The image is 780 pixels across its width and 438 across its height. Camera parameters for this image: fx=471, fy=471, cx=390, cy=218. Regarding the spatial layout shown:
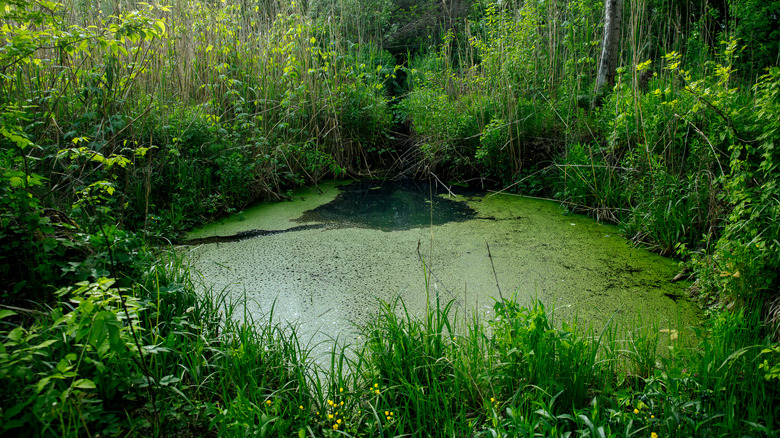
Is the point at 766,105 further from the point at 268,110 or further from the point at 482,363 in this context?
the point at 268,110

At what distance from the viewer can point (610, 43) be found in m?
3.71

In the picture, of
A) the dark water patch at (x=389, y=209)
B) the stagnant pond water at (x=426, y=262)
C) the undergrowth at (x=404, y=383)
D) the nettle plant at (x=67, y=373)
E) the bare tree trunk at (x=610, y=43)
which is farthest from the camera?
the bare tree trunk at (x=610, y=43)

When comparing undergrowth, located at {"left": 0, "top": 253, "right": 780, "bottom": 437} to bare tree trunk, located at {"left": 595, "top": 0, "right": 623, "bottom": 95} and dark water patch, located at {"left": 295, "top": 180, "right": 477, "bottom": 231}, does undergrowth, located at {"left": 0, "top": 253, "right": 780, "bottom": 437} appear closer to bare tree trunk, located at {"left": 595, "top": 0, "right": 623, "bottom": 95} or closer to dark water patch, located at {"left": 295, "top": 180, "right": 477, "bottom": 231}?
dark water patch, located at {"left": 295, "top": 180, "right": 477, "bottom": 231}

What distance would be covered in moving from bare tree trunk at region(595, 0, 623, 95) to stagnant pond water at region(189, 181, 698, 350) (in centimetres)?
117

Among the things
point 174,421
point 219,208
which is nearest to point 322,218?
point 219,208

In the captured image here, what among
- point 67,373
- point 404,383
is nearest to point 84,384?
point 67,373

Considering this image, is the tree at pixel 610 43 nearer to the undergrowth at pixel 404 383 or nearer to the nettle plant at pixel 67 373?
the undergrowth at pixel 404 383

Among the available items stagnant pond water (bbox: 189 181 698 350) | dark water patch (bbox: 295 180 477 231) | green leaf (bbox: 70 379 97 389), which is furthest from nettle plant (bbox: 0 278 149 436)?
dark water patch (bbox: 295 180 477 231)

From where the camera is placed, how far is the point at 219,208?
130 inches

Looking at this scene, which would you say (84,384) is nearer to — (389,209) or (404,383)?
(404,383)

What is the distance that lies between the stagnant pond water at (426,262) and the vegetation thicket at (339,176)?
0.44 feet

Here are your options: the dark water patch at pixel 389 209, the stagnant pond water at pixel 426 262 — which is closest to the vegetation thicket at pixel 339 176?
the stagnant pond water at pixel 426 262

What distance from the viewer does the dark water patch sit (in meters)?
3.21

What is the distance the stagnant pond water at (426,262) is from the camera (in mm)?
2012
